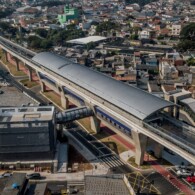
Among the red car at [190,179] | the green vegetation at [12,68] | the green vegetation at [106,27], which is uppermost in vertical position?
the green vegetation at [106,27]

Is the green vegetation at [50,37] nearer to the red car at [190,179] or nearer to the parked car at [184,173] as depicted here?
the parked car at [184,173]

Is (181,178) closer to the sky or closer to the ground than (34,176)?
closer to the sky

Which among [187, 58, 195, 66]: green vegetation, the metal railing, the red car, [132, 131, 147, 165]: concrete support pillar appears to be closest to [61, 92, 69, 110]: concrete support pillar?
[132, 131, 147, 165]: concrete support pillar

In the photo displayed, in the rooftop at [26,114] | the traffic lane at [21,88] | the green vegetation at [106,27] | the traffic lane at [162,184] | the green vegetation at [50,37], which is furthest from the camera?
the green vegetation at [106,27]

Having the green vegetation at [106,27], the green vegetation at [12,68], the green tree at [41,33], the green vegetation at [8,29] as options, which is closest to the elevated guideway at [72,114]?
the green vegetation at [12,68]

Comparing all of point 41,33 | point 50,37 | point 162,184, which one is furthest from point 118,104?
point 41,33

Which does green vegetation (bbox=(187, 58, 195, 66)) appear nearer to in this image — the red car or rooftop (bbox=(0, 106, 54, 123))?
the red car

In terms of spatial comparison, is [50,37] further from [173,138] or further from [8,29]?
[173,138]
